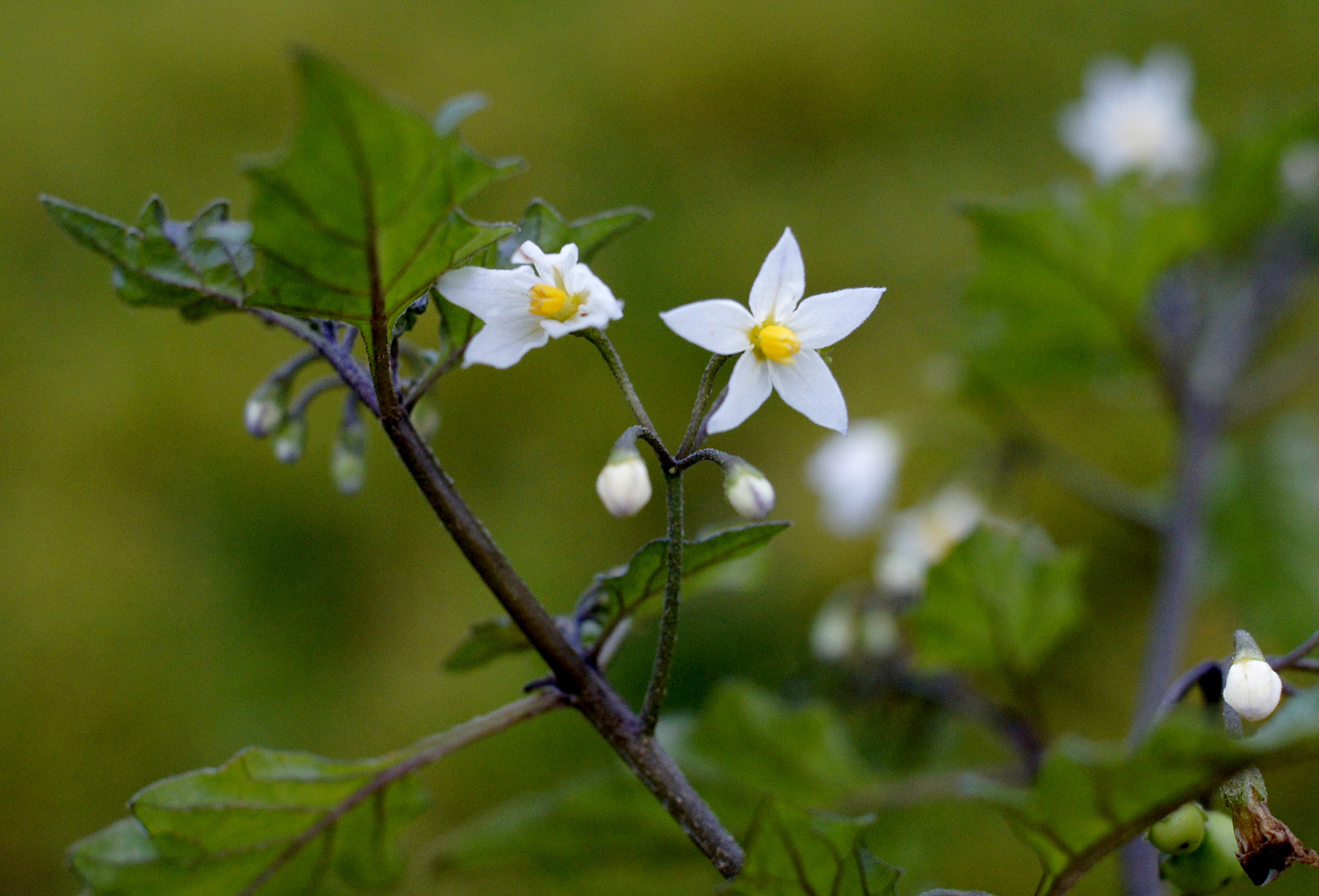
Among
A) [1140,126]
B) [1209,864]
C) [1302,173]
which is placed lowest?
[1209,864]

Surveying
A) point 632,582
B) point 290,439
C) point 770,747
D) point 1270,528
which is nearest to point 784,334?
point 632,582

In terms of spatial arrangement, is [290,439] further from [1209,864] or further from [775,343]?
[1209,864]

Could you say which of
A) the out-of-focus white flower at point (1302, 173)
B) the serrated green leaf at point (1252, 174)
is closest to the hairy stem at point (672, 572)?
the serrated green leaf at point (1252, 174)

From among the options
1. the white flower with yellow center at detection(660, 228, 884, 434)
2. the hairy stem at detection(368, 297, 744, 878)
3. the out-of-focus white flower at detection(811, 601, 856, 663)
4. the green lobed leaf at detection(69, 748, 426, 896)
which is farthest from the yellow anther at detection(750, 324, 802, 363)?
the out-of-focus white flower at detection(811, 601, 856, 663)

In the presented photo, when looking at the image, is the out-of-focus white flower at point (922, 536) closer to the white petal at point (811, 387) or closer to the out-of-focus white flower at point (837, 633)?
the out-of-focus white flower at point (837, 633)

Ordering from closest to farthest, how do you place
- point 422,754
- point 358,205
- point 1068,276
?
point 358,205 < point 422,754 < point 1068,276

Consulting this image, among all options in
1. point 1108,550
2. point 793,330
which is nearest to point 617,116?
point 1108,550
